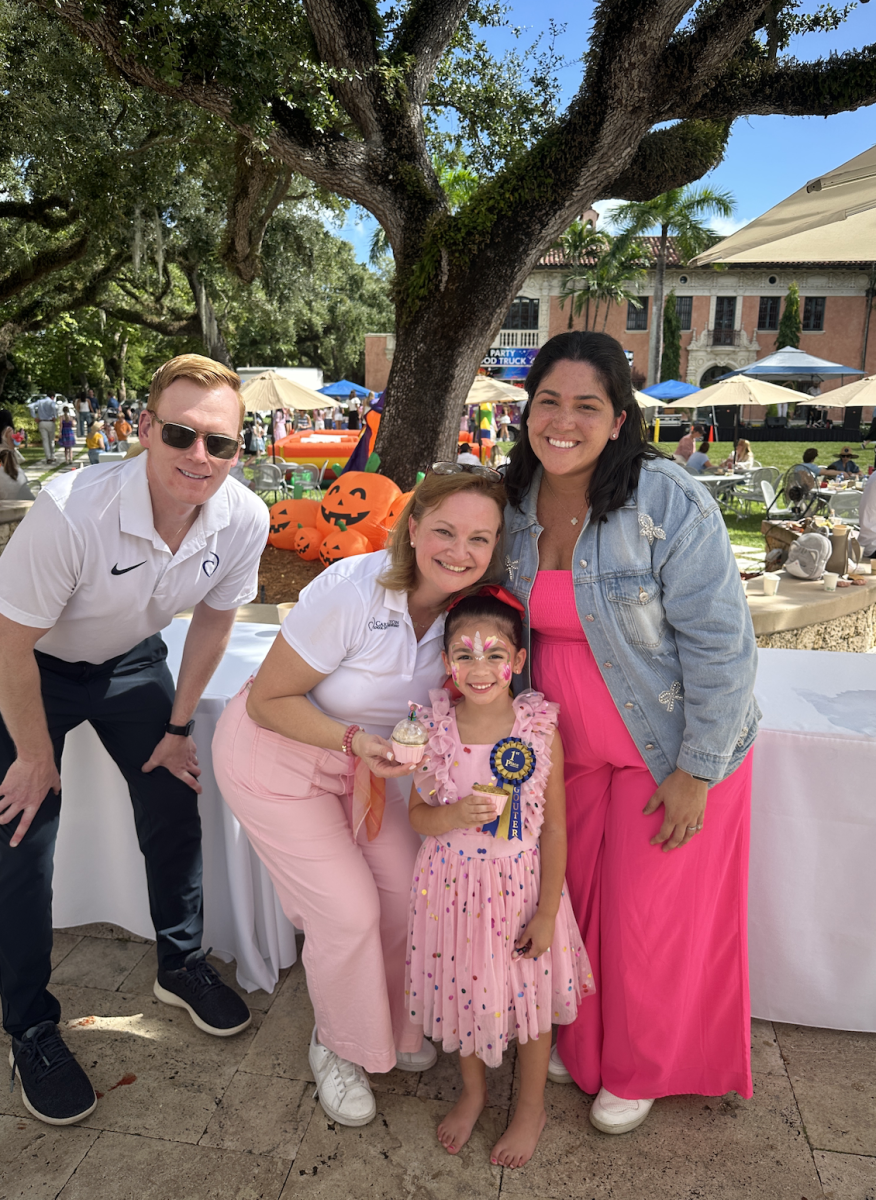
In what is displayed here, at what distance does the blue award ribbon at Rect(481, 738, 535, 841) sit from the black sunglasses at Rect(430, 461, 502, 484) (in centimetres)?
68

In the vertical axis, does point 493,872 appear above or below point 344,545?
below

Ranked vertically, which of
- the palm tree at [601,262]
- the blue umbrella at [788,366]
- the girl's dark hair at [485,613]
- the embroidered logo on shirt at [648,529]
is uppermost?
the palm tree at [601,262]

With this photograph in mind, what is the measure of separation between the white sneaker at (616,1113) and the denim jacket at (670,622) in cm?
92

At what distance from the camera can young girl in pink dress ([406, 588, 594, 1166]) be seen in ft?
6.59

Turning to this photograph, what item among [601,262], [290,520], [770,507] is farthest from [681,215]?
[290,520]

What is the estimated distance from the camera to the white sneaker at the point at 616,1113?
84.1 inches

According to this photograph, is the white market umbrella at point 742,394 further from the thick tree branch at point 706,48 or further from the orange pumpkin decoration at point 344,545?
the orange pumpkin decoration at point 344,545

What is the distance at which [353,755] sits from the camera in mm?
2010

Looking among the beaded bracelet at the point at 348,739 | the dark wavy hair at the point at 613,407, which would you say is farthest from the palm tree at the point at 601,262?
the beaded bracelet at the point at 348,739

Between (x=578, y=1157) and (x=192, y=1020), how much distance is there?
1.28 metres

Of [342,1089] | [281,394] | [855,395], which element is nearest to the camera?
[342,1089]

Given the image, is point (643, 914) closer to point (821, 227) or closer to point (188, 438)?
point (188, 438)

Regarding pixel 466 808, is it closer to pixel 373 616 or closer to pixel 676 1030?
pixel 373 616

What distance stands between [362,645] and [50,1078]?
1523mm
